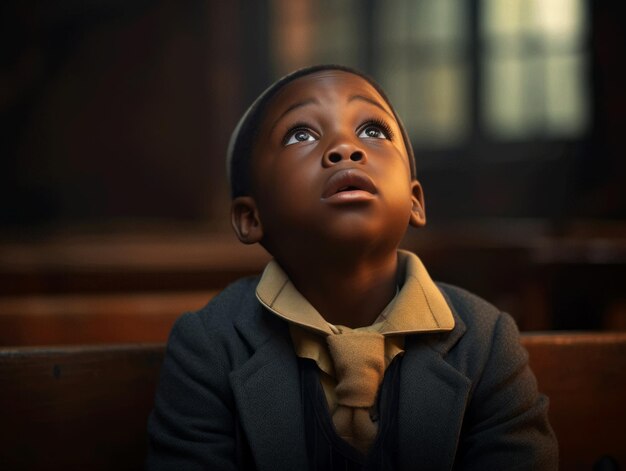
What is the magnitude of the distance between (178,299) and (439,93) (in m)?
4.60

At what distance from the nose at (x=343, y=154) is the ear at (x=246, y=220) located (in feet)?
0.43

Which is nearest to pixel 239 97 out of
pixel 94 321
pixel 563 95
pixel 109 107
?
pixel 109 107

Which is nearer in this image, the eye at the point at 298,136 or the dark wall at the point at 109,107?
the eye at the point at 298,136

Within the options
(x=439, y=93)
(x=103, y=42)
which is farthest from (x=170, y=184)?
(x=439, y=93)

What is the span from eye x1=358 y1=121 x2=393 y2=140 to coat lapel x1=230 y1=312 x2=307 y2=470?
277mm

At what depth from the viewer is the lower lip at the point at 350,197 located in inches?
30.3

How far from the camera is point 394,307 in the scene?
2.75 ft

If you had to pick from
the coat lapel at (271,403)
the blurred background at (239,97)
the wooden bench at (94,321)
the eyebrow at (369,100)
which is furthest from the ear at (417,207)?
the blurred background at (239,97)

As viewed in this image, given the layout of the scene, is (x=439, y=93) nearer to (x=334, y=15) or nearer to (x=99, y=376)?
(x=334, y=15)

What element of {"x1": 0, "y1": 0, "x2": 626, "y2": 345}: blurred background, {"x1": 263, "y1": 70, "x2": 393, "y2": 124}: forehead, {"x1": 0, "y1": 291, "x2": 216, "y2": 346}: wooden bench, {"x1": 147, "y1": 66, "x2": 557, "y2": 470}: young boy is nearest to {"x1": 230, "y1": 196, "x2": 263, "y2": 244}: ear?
{"x1": 147, "y1": 66, "x2": 557, "y2": 470}: young boy

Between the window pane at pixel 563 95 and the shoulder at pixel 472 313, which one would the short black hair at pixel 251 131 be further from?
the window pane at pixel 563 95

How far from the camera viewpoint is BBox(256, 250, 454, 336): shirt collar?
0.82 meters

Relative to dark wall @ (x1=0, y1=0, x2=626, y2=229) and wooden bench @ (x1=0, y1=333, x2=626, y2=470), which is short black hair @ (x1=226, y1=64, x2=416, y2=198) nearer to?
wooden bench @ (x1=0, y1=333, x2=626, y2=470)

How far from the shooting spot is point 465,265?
96.4 inches
